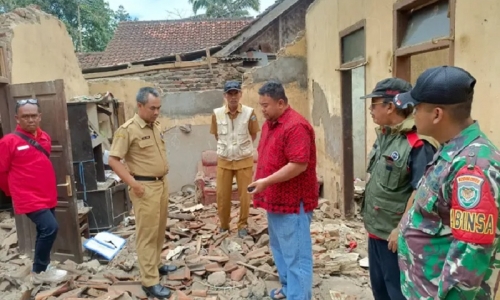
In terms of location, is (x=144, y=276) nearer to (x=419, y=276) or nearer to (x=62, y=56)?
(x=419, y=276)

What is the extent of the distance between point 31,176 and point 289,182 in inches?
115

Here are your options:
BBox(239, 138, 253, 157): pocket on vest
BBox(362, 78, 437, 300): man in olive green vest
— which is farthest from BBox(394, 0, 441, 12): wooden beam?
BBox(239, 138, 253, 157): pocket on vest

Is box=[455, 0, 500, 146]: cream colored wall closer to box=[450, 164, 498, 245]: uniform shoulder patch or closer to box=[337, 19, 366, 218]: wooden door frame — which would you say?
box=[450, 164, 498, 245]: uniform shoulder patch

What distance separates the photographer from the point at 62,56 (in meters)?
8.00

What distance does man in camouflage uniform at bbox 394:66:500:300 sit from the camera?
1.45m

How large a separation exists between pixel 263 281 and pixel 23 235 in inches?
137

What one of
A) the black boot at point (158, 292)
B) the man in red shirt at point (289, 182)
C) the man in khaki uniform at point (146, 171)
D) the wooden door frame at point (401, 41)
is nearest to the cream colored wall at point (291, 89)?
the wooden door frame at point (401, 41)

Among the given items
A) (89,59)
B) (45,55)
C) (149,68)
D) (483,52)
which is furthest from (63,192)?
(89,59)

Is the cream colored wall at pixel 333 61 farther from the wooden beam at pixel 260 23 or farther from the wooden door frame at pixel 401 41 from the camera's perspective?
the wooden beam at pixel 260 23

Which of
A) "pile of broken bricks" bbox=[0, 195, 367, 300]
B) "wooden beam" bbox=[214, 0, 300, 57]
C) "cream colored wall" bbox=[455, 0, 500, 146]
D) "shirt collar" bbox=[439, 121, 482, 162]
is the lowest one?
"pile of broken bricks" bbox=[0, 195, 367, 300]

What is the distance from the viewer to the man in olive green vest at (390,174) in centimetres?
233

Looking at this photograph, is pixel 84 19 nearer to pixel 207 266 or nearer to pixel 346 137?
pixel 346 137

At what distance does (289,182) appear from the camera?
3223 mm

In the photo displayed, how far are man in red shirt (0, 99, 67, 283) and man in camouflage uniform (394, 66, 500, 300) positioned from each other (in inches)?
154
